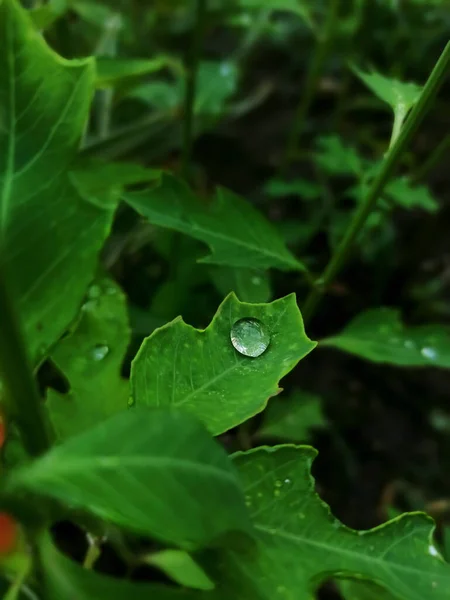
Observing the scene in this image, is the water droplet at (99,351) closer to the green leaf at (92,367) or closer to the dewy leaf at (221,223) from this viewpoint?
the green leaf at (92,367)

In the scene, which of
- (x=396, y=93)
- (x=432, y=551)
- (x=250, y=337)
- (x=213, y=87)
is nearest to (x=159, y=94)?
(x=213, y=87)

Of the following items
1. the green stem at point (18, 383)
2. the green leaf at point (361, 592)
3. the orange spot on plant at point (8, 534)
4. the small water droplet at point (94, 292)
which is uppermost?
the green stem at point (18, 383)

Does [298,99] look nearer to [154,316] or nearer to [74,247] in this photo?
[154,316]

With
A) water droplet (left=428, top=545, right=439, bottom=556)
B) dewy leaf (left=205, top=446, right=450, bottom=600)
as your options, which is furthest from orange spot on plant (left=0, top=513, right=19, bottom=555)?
water droplet (left=428, top=545, right=439, bottom=556)

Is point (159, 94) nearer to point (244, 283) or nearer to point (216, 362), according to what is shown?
point (244, 283)

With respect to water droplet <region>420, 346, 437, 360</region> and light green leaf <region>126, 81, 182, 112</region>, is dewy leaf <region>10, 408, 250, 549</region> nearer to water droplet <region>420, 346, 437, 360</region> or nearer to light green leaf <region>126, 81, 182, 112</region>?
water droplet <region>420, 346, 437, 360</region>

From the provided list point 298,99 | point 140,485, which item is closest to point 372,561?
point 140,485

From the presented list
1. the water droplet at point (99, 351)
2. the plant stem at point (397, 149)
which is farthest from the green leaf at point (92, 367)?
the plant stem at point (397, 149)
